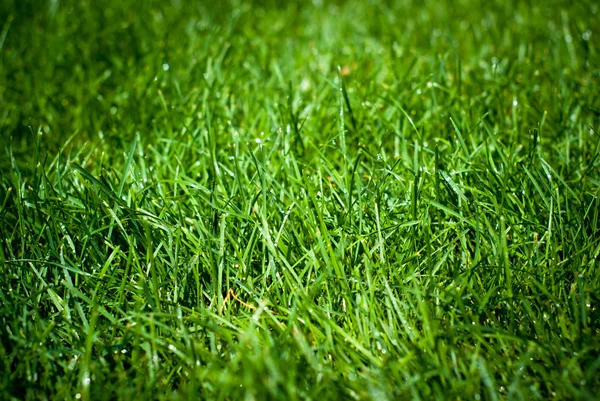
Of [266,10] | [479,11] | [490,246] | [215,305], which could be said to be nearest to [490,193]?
[490,246]

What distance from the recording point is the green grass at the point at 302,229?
1.15 metres

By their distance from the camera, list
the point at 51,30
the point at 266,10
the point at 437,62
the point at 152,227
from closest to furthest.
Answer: the point at 152,227 → the point at 437,62 → the point at 51,30 → the point at 266,10

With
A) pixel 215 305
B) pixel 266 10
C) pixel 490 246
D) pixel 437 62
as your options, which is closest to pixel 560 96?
pixel 437 62

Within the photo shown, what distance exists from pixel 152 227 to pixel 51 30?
6.16 feet

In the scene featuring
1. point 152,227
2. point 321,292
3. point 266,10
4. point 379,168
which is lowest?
point 321,292

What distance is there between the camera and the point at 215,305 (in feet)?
4.52

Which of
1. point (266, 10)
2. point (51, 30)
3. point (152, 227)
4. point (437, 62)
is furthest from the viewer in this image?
point (266, 10)

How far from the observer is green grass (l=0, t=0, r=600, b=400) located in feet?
3.77

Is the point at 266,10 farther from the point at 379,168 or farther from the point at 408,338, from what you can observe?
the point at 408,338

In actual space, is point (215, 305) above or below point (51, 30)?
below

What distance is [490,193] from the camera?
4.98ft

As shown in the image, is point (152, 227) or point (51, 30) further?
point (51, 30)

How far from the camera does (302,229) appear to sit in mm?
1484

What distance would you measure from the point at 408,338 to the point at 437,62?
1.44 m
